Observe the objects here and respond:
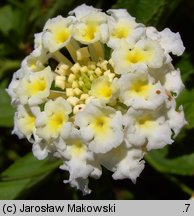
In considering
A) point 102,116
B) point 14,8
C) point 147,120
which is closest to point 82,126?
point 102,116

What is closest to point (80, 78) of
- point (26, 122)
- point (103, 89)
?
point (103, 89)

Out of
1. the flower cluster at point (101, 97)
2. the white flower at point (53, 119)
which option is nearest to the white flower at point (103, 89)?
the flower cluster at point (101, 97)

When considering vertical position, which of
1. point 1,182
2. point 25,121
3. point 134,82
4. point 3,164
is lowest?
point 3,164

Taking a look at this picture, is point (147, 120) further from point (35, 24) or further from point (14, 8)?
point (14, 8)

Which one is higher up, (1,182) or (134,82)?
(134,82)

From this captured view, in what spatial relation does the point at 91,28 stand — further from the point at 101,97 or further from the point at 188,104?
the point at 188,104

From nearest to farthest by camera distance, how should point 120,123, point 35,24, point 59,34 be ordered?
point 120,123, point 59,34, point 35,24

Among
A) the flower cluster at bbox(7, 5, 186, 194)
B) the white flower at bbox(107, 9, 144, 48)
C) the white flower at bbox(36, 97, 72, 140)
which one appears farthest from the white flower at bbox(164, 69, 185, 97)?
the white flower at bbox(36, 97, 72, 140)
